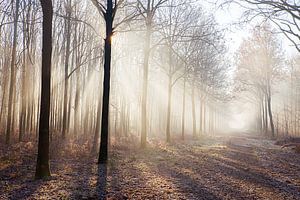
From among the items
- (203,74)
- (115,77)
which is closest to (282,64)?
(203,74)

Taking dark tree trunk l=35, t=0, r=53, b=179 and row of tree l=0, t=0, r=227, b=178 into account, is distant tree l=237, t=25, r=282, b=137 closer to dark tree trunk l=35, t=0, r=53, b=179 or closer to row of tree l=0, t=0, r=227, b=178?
row of tree l=0, t=0, r=227, b=178

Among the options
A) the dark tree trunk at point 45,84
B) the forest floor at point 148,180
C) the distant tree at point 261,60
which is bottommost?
the forest floor at point 148,180

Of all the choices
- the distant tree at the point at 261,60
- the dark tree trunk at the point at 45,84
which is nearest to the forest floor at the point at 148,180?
the dark tree trunk at the point at 45,84

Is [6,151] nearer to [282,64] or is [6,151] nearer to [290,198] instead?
[290,198]

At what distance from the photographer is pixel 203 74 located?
3238 cm

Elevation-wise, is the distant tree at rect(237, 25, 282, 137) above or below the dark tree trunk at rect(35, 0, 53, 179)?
above

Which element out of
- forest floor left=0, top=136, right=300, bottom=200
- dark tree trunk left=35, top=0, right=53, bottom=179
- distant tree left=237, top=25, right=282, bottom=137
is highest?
distant tree left=237, top=25, right=282, bottom=137

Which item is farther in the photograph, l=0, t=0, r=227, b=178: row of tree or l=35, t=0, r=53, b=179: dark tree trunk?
l=0, t=0, r=227, b=178: row of tree

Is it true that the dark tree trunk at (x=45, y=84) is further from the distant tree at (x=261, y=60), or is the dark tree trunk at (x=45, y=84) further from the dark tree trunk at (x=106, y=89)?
the distant tree at (x=261, y=60)

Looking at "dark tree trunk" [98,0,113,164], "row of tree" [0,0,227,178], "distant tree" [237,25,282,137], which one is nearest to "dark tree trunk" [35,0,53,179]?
"row of tree" [0,0,227,178]

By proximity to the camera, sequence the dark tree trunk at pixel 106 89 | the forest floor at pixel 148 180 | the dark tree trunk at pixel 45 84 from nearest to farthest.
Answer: the forest floor at pixel 148 180, the dark tree trunk at pixel 45 84, the dark tree trunk at pixel 106 89

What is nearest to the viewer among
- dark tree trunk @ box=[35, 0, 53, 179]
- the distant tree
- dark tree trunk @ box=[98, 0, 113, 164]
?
dark tree trunk @ box=[35, 0, 53, 179]

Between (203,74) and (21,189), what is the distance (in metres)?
26.9

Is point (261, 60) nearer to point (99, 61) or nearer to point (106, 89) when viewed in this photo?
point (99, 61)
